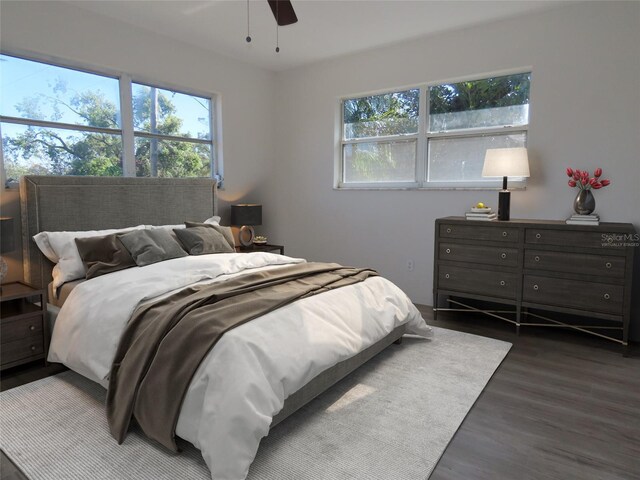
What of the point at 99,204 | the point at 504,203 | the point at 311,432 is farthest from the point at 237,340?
the point at 504,203

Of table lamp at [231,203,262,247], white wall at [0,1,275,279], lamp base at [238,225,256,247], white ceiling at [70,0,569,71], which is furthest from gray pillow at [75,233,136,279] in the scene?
white ceiling at [70,0,569,71]

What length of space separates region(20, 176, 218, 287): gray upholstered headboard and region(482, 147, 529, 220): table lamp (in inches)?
111

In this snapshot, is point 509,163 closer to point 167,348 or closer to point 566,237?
point 566,237

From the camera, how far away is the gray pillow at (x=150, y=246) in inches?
125

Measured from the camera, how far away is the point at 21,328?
2770mm

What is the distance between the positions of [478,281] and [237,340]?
257cm

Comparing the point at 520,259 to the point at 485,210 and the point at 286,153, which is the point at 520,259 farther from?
the point at 286,153

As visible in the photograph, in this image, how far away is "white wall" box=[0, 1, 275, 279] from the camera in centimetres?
328

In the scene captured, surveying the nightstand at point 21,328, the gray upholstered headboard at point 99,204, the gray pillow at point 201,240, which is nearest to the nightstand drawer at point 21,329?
the nightstand at point 21,328

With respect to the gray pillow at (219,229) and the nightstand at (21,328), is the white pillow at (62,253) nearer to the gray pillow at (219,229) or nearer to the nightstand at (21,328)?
the nightstand at (21,328)

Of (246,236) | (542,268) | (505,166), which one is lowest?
(542,268)

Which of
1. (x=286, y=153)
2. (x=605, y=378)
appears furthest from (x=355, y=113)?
(x=605, y=378)

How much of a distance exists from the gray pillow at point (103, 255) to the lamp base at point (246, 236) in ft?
5.97

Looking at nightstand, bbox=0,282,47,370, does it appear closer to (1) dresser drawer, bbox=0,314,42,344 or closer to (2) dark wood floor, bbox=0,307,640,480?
(1) dresser drawer, bbox=0,314,42,344
